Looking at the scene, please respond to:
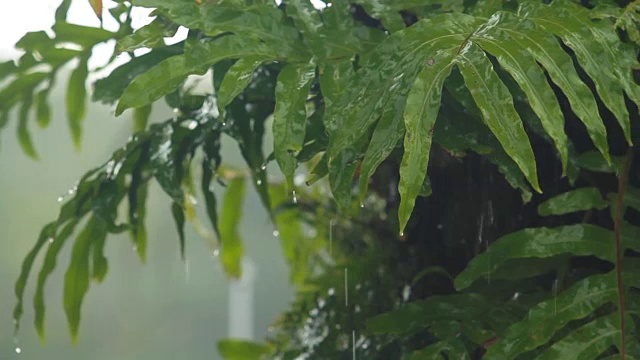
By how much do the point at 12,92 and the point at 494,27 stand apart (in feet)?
2.40

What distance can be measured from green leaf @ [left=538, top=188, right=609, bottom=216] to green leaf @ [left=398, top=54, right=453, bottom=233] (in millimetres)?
236

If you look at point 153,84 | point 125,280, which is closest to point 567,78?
point 153,84

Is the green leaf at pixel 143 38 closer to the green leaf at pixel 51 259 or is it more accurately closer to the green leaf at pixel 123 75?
the green leaf at pixel 123 75

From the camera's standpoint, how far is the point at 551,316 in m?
0.67

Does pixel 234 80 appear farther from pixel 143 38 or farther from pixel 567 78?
pixel 567 78

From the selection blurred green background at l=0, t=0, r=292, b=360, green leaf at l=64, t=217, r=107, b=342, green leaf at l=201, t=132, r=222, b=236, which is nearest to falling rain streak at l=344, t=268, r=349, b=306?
green leaf at l=201, t=132, r=222, b=236

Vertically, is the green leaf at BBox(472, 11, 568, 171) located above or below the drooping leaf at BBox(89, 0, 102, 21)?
below

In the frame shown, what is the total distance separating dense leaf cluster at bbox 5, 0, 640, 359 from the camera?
552 mm

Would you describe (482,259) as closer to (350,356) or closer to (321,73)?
(321,73)

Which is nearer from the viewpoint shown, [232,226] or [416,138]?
[416,138]

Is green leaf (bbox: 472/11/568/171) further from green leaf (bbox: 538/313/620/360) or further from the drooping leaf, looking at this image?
the drooping leaf

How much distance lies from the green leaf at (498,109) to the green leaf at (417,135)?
0.02 metres

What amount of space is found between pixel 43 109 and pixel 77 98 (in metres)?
0.07

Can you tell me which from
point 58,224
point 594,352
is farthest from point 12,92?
point 594,352
